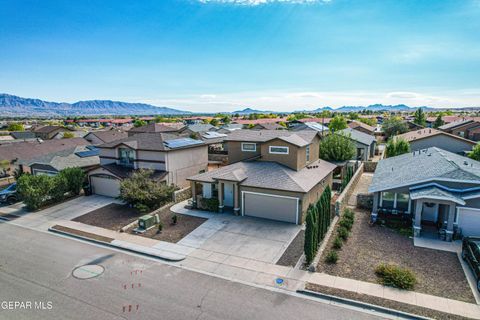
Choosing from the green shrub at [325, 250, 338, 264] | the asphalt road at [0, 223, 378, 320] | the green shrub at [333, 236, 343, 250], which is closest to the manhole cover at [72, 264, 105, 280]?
the asphalt road at [0, 223, 378, 320]

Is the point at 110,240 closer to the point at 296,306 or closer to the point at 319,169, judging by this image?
the point at 296,306

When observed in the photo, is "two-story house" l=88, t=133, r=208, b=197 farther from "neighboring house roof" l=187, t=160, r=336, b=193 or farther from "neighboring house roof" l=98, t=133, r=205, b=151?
"neighboring house roof" l=187, t=160, r=336, b=193

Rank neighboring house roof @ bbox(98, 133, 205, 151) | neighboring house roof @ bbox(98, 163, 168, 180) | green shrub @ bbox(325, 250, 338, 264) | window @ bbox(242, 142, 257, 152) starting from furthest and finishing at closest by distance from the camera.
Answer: neighboring house roof @ bbox(98, 133, 205, 151) < neighboring house roof @ bbox(98, 163, 168, 180) < window @ bbox(242, 142, 257, 152) < green shrub @ bbox(325, 250, 338, 264)

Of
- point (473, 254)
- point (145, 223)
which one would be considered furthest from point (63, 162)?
point (473, 254)

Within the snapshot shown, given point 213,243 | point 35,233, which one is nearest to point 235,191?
point 213,243

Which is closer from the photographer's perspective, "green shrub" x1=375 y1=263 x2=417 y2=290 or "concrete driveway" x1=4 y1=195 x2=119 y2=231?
"green shrub" x1=375 y1=263 x2=417 y2=290

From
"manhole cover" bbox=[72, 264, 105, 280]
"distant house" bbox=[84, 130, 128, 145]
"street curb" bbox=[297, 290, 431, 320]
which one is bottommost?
"manhole cover" bbox=[72, 264, 105, 280]

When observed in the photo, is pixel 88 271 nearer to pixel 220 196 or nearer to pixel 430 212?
pixel 220 196
